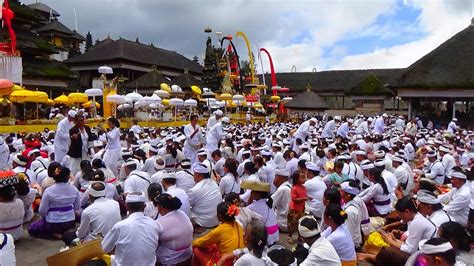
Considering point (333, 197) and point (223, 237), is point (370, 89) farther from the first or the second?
point (223, 237)

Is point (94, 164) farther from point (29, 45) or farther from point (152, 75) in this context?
point (152, 75)

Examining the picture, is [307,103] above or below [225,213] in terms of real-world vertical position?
above

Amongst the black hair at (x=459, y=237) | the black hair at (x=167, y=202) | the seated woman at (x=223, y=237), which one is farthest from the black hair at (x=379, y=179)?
the black hair at (x=167, y=202)

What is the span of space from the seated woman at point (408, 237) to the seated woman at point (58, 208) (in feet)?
13.8

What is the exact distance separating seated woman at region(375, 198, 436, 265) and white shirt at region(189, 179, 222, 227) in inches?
97.0

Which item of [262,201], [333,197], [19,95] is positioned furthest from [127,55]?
[333,197]

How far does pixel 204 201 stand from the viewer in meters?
6.10

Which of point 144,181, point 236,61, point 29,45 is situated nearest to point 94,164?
point 144,181

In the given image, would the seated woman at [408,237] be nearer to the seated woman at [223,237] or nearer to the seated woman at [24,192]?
the seated woman at [223,237]

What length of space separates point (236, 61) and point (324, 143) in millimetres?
33708

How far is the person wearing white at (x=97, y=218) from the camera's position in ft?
14.7

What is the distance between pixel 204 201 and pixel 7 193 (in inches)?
104

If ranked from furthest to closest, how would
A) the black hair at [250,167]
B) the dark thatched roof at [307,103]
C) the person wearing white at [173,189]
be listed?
the dark thatched roof at [307,103] → the black hair at [250,167] → the person wearing white at [173,189]

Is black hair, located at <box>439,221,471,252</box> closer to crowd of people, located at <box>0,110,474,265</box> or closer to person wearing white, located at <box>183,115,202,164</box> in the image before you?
crowd of people, located at <box>0,110,474,265</box>
